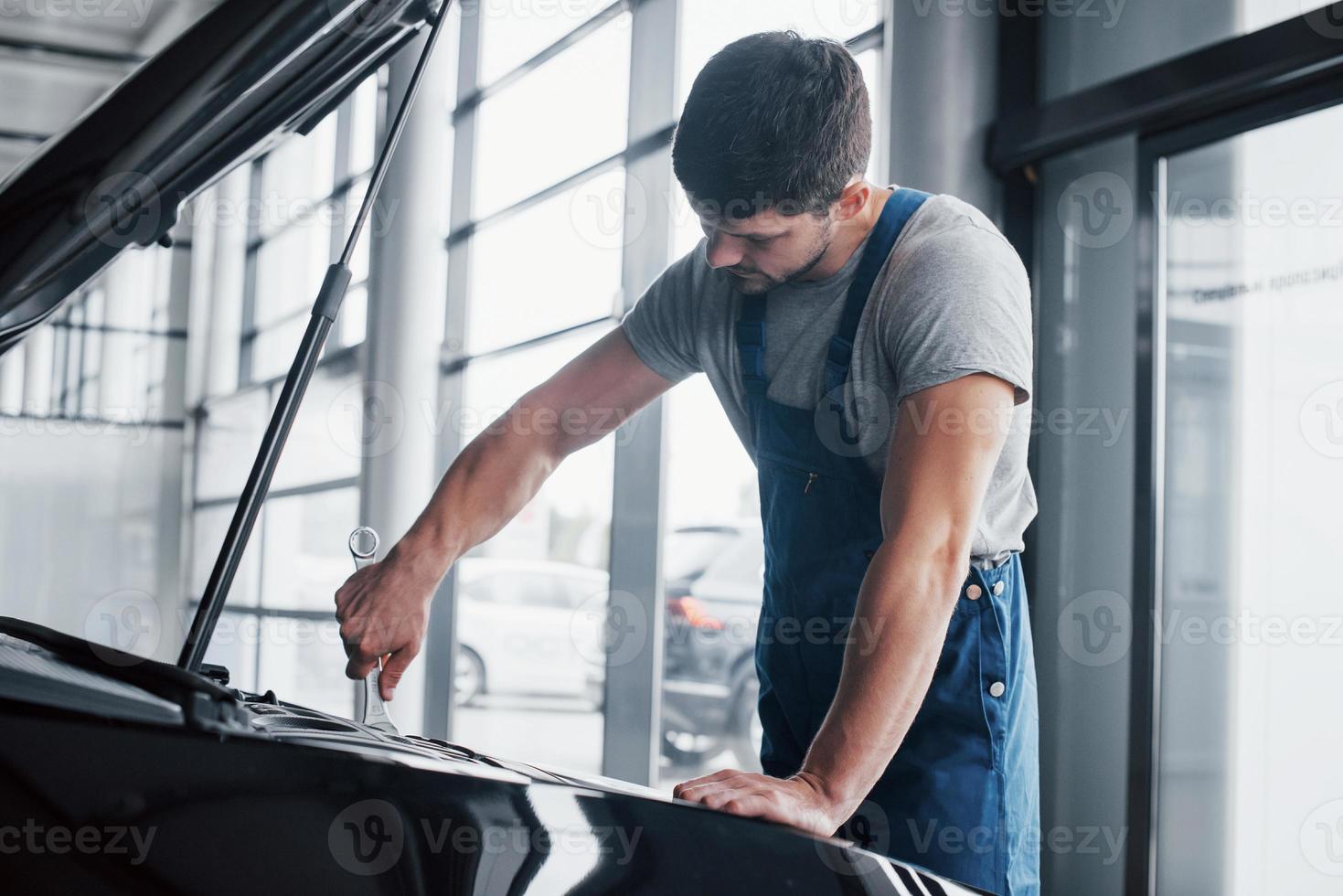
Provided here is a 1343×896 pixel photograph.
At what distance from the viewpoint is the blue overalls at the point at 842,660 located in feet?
4.71

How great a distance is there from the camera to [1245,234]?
239 cm

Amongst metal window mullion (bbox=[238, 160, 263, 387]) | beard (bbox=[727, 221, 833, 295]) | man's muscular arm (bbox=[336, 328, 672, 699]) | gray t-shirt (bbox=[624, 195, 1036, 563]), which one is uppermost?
metal window mullion (bbox=[238, 160, 263, 387])

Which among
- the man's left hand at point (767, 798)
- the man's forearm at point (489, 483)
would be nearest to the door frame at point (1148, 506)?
the man's forearm at point (489, 483)

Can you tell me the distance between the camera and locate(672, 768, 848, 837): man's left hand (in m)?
0.94

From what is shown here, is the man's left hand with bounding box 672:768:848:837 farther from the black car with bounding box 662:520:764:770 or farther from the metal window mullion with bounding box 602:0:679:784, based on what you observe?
the black car with bounding box 662:520:764:770

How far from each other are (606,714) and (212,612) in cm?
288

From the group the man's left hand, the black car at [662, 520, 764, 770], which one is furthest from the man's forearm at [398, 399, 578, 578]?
the black car at [662, 520, 764, 770]

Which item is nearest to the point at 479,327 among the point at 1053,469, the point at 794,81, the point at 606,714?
the point at 606,714

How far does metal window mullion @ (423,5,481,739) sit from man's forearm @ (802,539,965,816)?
401 centimetres

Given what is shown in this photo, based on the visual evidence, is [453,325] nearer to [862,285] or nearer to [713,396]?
[713,396]

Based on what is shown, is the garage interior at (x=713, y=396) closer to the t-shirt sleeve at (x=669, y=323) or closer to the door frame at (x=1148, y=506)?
the door frame at (x=1148, y=506)

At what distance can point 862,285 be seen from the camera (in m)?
1.49

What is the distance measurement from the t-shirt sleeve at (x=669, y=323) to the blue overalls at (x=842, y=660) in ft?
0.34

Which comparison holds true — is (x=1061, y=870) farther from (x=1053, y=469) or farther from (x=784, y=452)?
(x=784, y=452)
